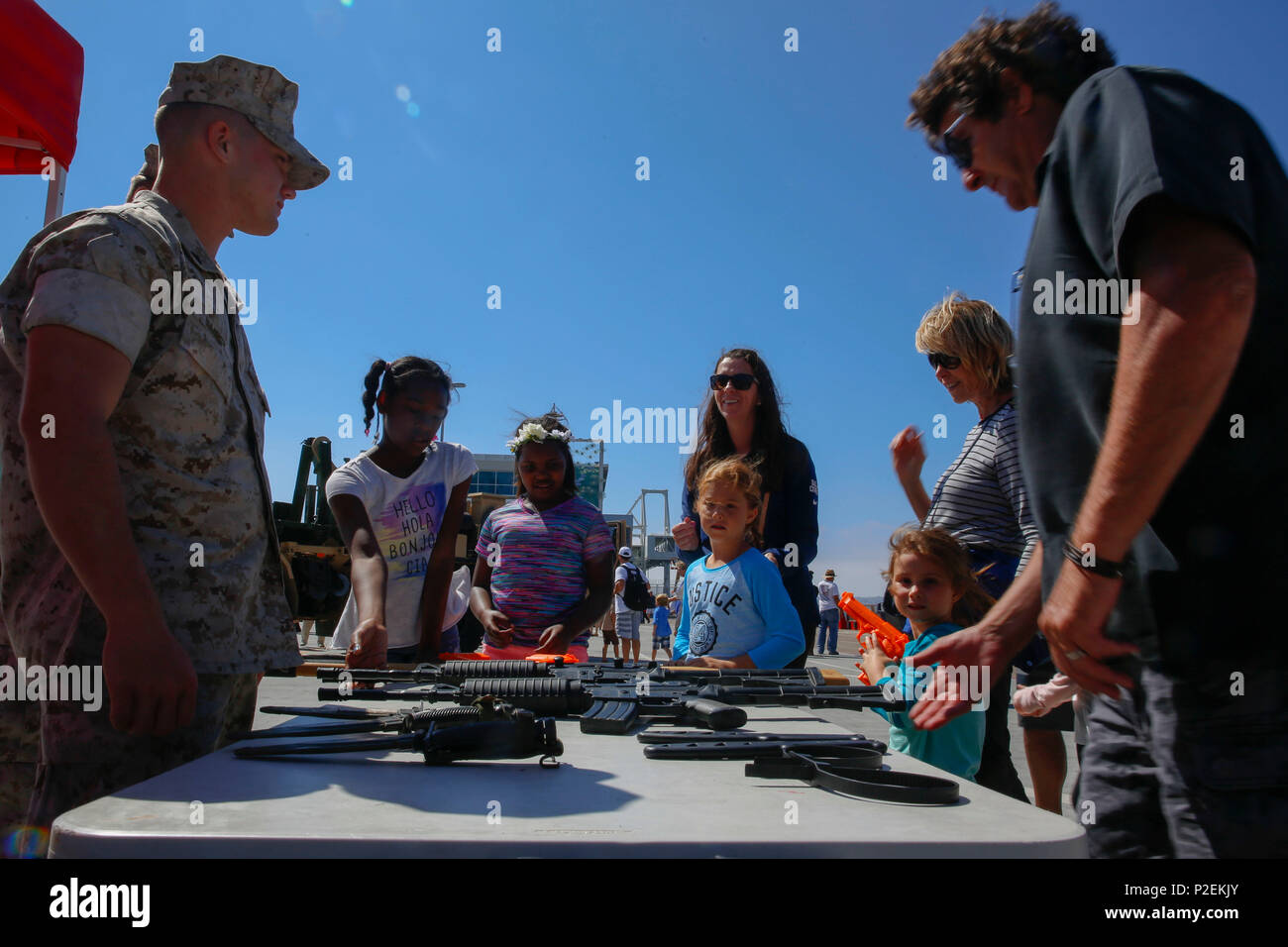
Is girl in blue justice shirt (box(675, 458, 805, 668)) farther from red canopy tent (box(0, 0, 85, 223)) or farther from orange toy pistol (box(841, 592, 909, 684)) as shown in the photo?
red canopy tent (box(0, 0, 85, 223))

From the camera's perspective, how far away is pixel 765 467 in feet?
12.0

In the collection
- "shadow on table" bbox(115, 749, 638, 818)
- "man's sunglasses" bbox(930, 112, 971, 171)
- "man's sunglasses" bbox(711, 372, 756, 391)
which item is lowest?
Answer: "shadow on table" bbox(115, 749, 638, 818)

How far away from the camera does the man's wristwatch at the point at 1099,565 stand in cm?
120

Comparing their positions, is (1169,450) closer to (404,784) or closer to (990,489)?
(404,784)

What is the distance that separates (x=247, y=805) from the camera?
0.96m

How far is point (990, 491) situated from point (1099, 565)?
1.74 metres

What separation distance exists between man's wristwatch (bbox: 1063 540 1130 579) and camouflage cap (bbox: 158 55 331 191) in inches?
75.8

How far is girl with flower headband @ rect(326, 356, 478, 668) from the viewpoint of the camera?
338 centimetres

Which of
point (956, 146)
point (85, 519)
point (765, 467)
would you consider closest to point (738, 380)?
point (765, 467)

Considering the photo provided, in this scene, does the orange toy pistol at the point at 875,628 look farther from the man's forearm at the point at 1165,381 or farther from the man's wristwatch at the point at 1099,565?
the man's forearm at the point at 1165,381

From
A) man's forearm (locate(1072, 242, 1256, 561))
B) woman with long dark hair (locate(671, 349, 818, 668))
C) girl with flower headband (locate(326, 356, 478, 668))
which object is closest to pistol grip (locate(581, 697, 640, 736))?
man's forearm (locate(1072, 242, 1256, 561))

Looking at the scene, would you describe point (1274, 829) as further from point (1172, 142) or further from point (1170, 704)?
point (1172, 142)
